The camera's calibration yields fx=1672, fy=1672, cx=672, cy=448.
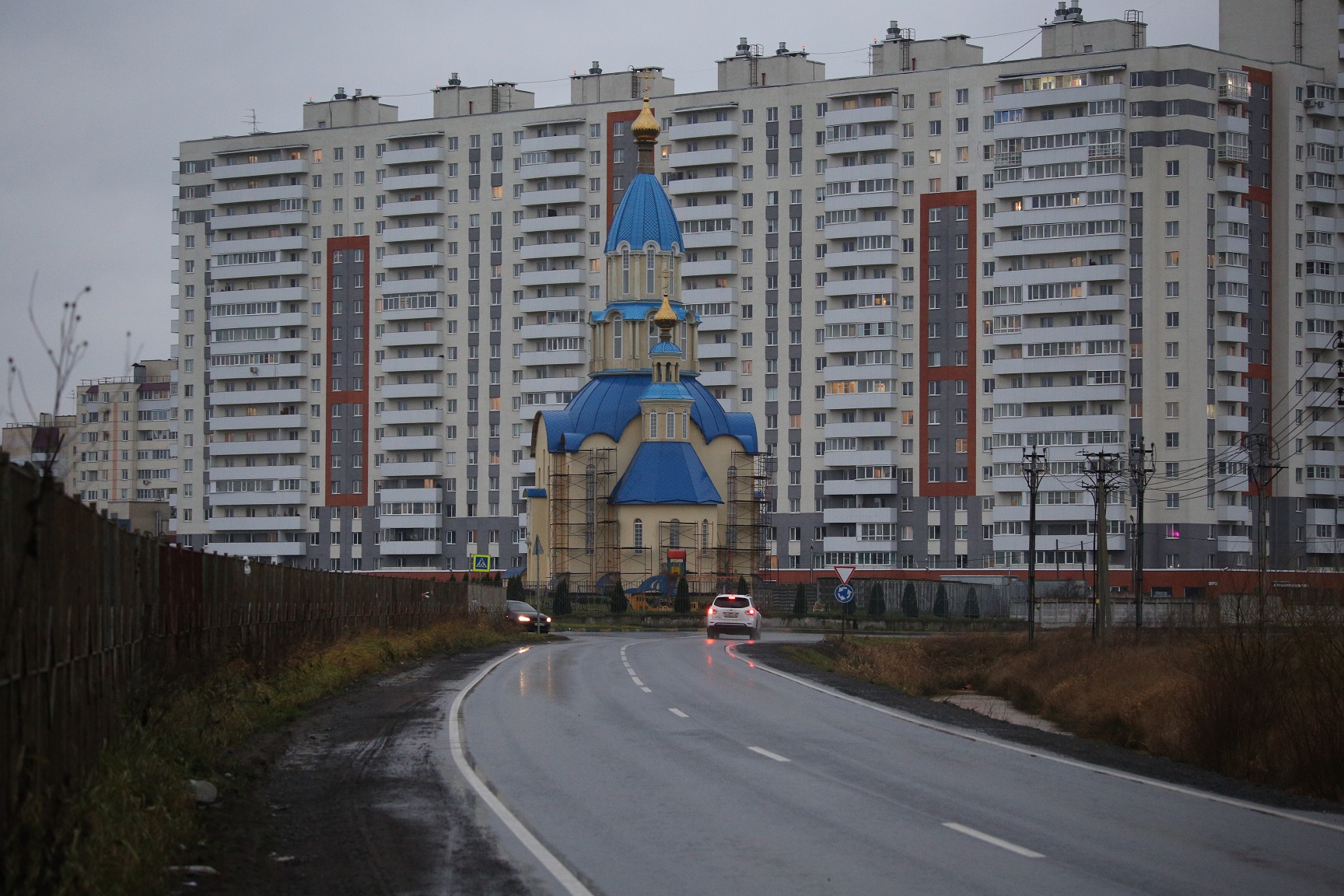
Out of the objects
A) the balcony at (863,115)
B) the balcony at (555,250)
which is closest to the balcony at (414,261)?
the balcony at (555,250)

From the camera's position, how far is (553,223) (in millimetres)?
119375

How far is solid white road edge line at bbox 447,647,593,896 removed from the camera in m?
11.2

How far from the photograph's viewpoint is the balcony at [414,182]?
398 ft

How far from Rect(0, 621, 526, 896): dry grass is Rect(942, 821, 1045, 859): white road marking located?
19.5ft

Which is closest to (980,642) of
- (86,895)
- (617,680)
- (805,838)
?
(617,680)

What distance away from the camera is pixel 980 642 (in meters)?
A: 52.7

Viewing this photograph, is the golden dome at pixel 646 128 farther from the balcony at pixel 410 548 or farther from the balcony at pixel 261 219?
the balcony at pixel 261 219

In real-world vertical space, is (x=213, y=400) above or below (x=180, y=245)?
below

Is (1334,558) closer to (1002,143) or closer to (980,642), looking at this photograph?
(980,642)

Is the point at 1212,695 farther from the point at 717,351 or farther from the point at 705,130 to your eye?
the point at 705,130

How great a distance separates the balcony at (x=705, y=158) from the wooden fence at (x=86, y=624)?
90.3m

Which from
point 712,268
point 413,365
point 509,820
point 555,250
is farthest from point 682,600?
point 509,820

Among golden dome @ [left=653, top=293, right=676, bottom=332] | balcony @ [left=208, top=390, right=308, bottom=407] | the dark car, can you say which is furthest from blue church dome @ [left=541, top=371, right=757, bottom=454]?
balcony @ [left=208, top=390, right=308, bottom=407]

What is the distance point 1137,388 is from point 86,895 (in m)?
101
